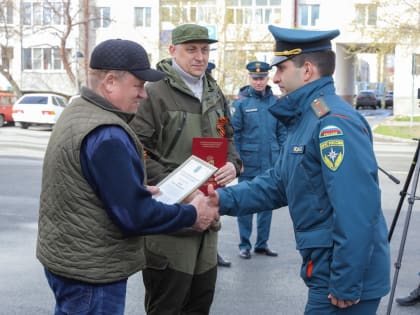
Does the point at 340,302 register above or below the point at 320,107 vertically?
below

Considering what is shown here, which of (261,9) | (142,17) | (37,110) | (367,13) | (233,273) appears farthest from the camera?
(142,17)

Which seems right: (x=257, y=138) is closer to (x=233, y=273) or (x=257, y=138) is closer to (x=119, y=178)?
(x=233, y=273)

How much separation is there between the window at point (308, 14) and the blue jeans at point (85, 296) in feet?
166

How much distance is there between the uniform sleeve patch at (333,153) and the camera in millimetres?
2938

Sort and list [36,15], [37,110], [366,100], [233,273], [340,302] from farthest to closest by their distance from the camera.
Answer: [366,100], [36,15], [37,110], [233,273], [340,302]

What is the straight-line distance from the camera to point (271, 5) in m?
52.4

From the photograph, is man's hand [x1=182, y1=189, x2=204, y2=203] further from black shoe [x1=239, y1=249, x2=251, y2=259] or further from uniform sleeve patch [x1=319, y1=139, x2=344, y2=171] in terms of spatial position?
black shoe [x1=239, y1=249, x2=251, y2=259]

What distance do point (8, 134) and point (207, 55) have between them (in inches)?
927

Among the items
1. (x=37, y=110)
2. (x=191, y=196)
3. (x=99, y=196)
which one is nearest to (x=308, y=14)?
(x=37, y=110)

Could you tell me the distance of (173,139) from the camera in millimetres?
4090

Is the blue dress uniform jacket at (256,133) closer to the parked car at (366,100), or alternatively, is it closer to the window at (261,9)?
the window at (261,9)

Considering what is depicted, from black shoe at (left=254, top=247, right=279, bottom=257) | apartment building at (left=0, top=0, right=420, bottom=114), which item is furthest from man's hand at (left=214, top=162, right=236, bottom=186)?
apartment building at (left=0, top=0, right=420, bottom=114)

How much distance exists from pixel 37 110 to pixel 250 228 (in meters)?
23.8

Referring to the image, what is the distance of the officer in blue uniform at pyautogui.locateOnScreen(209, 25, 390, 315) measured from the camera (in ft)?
9.62
